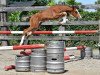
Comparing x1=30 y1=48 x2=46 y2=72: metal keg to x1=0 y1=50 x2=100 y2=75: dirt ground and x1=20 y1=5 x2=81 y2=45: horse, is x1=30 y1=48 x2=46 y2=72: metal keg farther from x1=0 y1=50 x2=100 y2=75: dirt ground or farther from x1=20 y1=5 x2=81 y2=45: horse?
x1=20 y1=5 x2=81 y2=45: horse

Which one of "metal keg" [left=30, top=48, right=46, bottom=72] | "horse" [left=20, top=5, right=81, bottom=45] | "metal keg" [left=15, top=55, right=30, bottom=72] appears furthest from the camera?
"horse" [left=20, top=5, right=81, bottom=45]

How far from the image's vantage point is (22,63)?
8.25m

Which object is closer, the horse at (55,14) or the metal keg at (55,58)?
the metal keg at (55,58)

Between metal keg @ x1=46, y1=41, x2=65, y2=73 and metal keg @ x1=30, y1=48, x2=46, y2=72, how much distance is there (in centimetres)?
15

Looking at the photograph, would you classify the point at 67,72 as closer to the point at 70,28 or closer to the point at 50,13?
the point at 50,13

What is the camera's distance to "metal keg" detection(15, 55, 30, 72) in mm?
8219

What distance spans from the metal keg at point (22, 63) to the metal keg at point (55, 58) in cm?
53

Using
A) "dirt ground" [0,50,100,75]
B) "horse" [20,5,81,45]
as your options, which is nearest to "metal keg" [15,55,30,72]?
"dirt ground" [0,50,100,75]

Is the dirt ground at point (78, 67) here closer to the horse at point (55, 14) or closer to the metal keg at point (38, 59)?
the metal keg at point (38, 59)

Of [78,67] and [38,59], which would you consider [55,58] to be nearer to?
[38,59]

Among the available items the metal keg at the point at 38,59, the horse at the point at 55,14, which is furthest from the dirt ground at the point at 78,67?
the horse at the point at 55,14

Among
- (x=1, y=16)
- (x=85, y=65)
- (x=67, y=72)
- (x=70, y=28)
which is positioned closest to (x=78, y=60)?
(x=85, y=65)

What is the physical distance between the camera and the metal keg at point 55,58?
7.89 meters

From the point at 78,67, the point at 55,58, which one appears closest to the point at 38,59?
the point at 55,58
